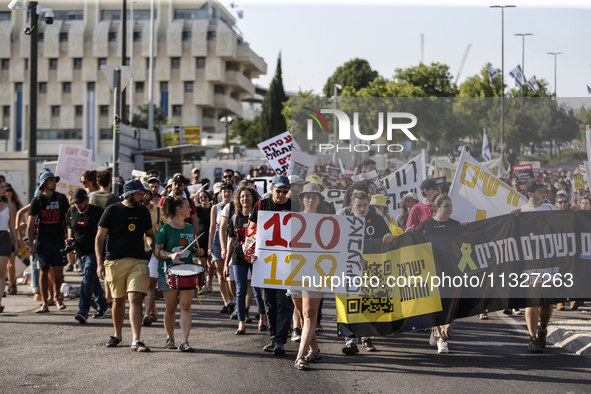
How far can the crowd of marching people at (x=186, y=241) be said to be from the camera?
6828 millimetres

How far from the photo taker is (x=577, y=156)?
8258 mm

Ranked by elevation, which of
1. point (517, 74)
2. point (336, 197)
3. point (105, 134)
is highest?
point (105, 134)

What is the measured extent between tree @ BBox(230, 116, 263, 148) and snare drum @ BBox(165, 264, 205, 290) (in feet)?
256

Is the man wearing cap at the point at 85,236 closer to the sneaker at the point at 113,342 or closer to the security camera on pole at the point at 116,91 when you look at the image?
the sneaker at the point at 113,342

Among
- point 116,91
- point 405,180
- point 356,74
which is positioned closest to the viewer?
point 405,180

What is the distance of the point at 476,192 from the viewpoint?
809 centimetres

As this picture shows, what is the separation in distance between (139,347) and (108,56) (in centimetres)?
7740

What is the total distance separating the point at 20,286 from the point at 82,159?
9.18 ft

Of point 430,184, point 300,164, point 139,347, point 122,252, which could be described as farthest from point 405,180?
point 139,347

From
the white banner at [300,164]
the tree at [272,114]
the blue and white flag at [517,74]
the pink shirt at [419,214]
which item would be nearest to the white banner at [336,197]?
the pink shirt at [419,214]

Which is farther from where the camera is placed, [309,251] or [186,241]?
[186,241]

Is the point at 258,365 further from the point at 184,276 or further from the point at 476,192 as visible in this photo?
the point at 476,192

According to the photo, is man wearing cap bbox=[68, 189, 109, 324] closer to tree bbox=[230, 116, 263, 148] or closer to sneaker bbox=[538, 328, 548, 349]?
sneaker bbox=[538, 328, 548, 349]

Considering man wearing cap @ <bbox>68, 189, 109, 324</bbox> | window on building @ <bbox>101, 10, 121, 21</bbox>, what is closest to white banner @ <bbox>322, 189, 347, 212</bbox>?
man wearing cap @ <bbox>68, 189, 109, 324</bbox>
